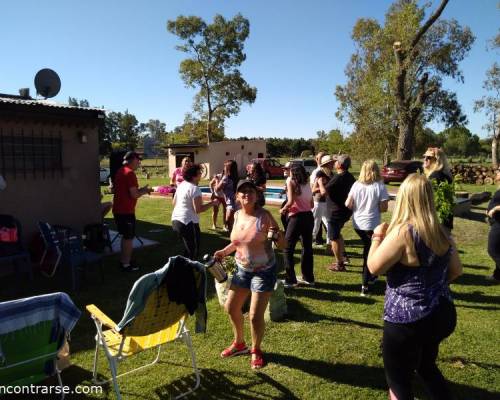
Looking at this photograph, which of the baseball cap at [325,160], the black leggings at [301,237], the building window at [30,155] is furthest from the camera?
the baseball cap at [325,160]

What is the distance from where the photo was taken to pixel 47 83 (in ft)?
26.1

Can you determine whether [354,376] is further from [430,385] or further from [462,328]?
[462,328]

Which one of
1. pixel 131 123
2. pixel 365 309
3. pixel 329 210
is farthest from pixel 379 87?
pixel 131 123

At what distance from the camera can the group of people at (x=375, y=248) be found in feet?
→ 7.86

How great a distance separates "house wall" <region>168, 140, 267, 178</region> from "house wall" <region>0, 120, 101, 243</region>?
23186 mm

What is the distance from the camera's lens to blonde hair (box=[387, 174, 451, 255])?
235 cm

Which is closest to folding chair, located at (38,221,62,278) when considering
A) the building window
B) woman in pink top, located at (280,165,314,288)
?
the building window

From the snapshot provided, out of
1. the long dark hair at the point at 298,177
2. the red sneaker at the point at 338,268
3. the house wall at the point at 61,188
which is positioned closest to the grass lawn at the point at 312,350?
the red sneaker at the point at 338,268

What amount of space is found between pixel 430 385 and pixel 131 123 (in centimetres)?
6237

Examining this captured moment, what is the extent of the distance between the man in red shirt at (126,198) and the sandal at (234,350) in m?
3.14

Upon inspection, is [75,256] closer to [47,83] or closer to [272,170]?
[47,83]

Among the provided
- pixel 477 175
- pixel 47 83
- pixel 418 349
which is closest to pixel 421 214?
pixel 418 349

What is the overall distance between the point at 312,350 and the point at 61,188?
5.09 m

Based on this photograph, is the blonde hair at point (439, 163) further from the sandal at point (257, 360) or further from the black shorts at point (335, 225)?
the sandal at point (257, 360)
